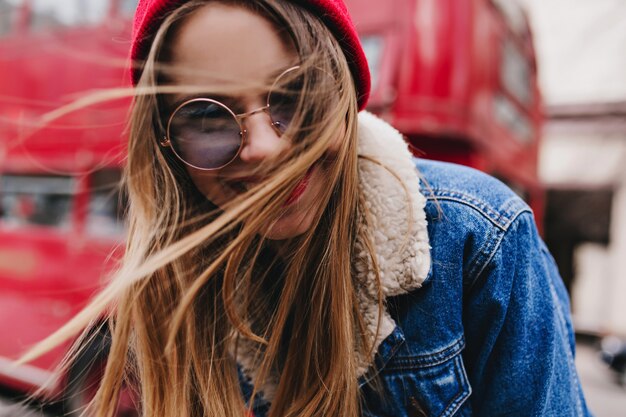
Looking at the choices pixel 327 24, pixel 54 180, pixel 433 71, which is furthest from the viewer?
pixel 54 180

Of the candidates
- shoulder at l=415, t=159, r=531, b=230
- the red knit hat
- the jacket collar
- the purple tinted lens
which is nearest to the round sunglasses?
the purple tinted lens

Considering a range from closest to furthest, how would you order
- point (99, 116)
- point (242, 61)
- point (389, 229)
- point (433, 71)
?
point (242, 61) → point (389, 229) → point (433, 71) → point (99, 116)

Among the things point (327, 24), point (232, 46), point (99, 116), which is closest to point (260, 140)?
point (232, 46)

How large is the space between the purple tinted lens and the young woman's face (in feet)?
0.06

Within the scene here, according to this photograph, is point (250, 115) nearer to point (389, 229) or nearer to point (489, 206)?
point (389, 229)

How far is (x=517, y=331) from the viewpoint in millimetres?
1096

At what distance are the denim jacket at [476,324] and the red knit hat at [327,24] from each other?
0.32 metres

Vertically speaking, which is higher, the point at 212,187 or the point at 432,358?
the point at 212,187

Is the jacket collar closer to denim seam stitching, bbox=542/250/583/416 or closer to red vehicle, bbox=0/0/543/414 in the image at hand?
denim seam stitching, bbox=542/250/583/416

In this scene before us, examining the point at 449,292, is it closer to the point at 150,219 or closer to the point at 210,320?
the point at 210,320

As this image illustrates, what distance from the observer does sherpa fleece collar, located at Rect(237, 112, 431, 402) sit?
1.13 m

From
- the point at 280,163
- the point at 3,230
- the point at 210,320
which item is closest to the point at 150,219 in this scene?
the point at 210,320

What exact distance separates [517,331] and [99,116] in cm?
348

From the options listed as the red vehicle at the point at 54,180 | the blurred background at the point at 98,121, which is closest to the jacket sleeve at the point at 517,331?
the blurred background at the point at 98,121
